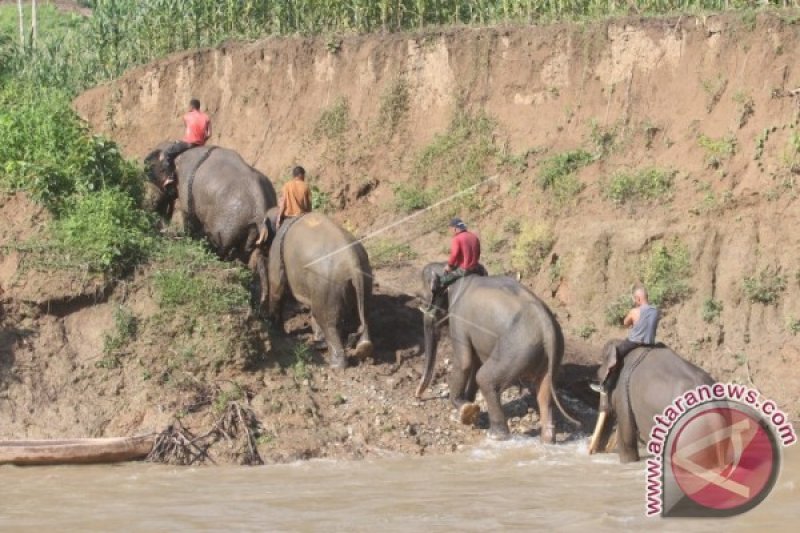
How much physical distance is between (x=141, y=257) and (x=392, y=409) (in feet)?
10.8

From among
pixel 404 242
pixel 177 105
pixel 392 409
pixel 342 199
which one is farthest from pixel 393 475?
pixel 177 105

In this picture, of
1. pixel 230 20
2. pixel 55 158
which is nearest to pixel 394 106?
pixel 230 20

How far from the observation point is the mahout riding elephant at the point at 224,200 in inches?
697

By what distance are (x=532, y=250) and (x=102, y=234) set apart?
6604 mm

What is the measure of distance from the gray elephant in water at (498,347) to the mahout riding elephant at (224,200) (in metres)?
2.70

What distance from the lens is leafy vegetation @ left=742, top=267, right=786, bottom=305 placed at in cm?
1862

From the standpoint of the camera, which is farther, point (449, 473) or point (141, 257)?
point (141, 257)

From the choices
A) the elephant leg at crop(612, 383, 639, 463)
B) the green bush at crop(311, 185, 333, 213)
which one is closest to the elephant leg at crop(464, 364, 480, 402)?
the elephant leg at crop(612, 383, 639, 463)

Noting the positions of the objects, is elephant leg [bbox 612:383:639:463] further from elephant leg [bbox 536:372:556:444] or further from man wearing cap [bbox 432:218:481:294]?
man wearing cap [bbox 432:218:481:294]

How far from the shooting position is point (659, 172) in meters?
20.6

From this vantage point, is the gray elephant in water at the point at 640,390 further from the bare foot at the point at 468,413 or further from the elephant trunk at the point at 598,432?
the bare foot at the point at 468,413

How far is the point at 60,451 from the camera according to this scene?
14.1m

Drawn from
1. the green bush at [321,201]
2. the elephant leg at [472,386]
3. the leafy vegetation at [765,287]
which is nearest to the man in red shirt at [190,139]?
the green bush at [321,201]

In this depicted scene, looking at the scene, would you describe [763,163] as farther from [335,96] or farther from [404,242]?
[335,96]
